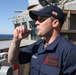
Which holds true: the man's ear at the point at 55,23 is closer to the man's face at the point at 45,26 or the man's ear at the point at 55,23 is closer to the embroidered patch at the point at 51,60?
the man's face at the point at 45,26

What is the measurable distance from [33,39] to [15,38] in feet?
14.2

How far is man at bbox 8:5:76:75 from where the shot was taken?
8.00ft

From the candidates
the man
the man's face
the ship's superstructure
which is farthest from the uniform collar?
the ship's superstructure

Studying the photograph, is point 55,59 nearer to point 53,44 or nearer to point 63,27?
point 53,44

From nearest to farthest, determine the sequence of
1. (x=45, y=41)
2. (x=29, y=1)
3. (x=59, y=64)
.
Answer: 1. (x=59, y=64)
2. (x=45, y=41)
3. (x=29, y=1)

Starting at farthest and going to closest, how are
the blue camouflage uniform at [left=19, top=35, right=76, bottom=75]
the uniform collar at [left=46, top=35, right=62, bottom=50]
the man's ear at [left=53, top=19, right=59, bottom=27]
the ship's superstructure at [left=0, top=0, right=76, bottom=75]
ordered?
the ship's superstructure at [left=0, top=0, right=76, bottom=75]
the man's ear at [left=53, top=19, right=59, bottom=27]
the uniform collar at [left=46, top=35, right=62, bottom=50]
the blue camouflage uniform at [left=19, top=35, right=76, bottom=75]

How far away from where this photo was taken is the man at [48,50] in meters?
2.44

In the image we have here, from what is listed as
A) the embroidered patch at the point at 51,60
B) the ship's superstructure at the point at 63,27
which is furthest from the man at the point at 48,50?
the ship's superstructure at the point at 63,27

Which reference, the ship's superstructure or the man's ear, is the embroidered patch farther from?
the ship's superstructure

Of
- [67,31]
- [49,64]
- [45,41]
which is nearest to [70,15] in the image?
[67,31]

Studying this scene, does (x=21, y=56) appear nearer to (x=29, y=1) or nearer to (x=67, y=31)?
(x=67, y=31)

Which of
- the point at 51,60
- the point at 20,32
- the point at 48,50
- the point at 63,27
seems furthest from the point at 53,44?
the point at 63,27

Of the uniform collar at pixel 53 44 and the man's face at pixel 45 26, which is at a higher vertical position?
the man's face at pixel 45 26

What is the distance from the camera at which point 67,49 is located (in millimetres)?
2453
